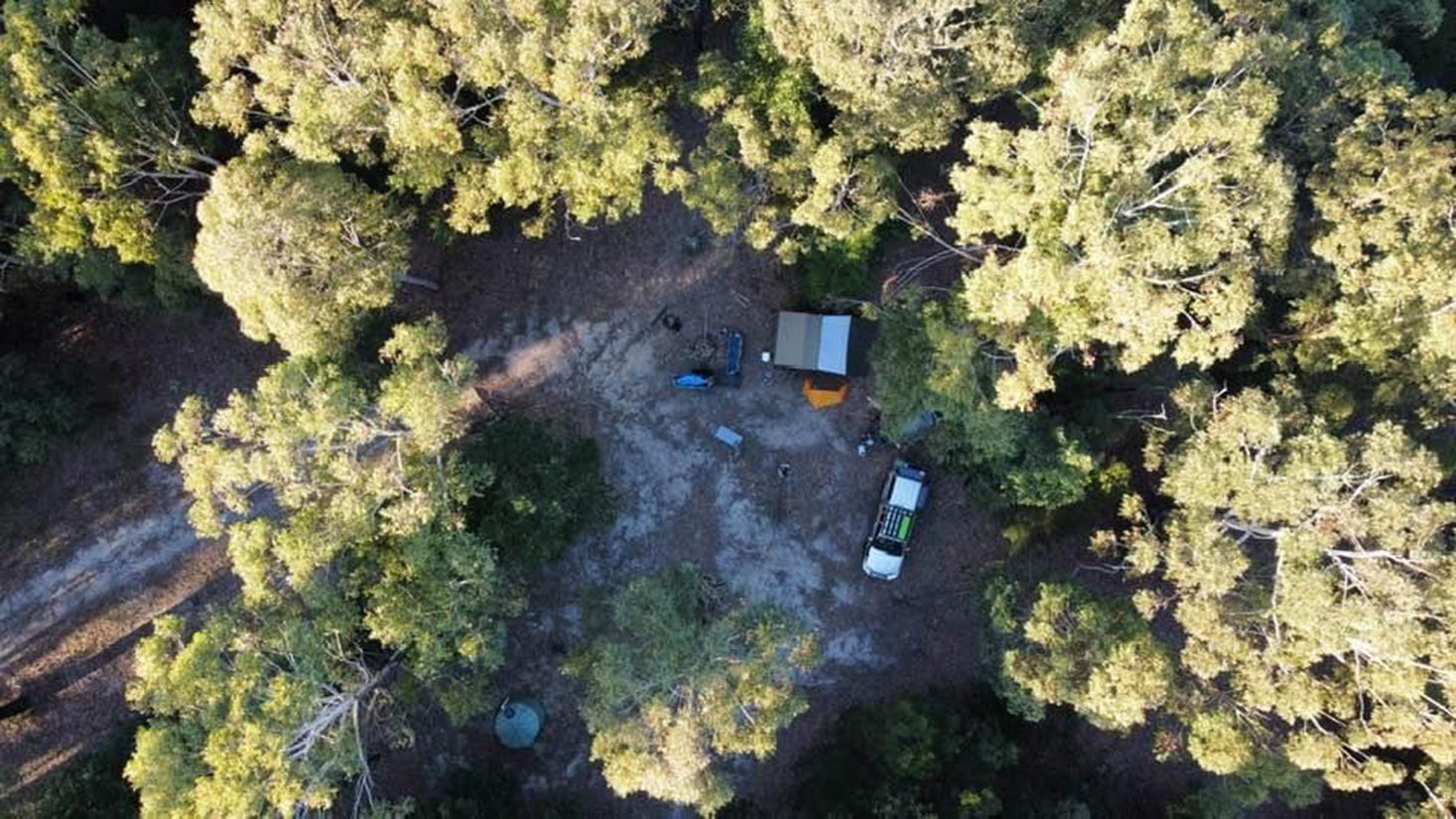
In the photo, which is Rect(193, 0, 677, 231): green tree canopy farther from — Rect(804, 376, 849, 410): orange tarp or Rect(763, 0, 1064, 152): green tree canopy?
Rect(804, 376, 849, 410): orange tarp

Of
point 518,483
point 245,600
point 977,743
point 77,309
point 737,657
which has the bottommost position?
point 977,743

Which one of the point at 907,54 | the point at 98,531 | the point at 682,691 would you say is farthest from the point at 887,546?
the point at 98,531

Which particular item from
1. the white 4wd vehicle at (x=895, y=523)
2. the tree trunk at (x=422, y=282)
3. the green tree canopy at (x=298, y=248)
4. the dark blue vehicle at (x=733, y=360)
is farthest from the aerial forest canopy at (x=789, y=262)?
the dark blue vehicle at (x=733, y=360)

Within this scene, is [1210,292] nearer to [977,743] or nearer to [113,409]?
[977,743]

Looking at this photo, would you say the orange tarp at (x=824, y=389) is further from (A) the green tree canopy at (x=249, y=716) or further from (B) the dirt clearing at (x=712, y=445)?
(A) the green tree canopy at (x=249, y=716)

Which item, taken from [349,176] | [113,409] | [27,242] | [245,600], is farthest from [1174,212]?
[113,409]

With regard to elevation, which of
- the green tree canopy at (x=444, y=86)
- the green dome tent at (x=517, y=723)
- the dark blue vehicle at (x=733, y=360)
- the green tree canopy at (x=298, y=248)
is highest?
the green tree canopy at (x=444, y=86)

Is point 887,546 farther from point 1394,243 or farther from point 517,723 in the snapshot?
point 1394,243
